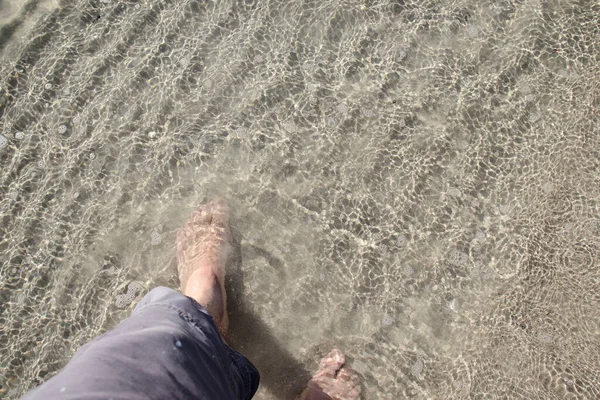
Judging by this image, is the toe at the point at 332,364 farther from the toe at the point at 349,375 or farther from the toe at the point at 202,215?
the toe at the point at 202,215

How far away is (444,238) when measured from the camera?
215 cm

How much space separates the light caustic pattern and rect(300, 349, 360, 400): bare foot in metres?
0.06

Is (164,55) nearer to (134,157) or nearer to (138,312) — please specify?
(134,157)

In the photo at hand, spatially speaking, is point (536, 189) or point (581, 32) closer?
point (536, 189)

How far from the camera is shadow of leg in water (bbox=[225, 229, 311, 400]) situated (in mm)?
2055

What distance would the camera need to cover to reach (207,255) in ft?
6.97

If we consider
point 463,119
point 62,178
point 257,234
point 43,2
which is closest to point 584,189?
point 463,119

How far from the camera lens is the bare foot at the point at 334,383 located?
1999 millimetres

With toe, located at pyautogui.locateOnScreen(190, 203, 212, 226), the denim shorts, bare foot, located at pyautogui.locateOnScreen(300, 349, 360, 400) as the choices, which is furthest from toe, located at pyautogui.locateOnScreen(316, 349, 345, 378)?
toe, located at pyautogui.locateOnScreen(190, 203, 212, 226)

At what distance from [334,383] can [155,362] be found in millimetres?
1022

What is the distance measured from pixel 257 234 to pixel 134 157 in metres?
0.69

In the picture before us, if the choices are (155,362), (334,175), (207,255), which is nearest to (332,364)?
(207,255)

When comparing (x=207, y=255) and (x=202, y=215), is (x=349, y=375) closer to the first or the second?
(x=207, y=255)

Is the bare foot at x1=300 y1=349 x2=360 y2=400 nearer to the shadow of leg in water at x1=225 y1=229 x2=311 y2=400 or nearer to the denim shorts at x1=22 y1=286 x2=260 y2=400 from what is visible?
the shadow of leg in water at x1=225 y1=229 x2=311 y2=400
